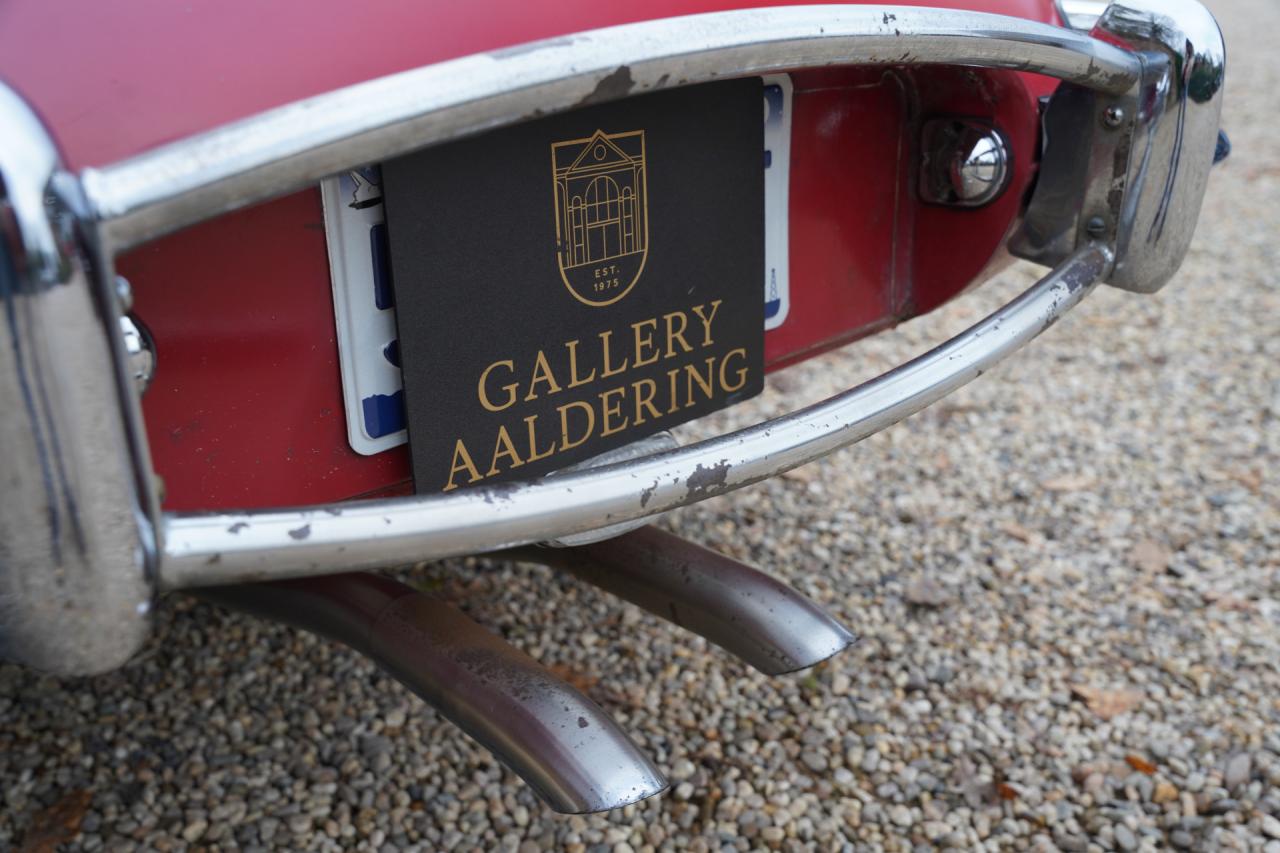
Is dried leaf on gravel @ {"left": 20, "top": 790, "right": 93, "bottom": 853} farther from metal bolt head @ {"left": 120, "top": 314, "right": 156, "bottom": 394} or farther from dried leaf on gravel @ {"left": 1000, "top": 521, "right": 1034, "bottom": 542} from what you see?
dried leaf on gravel @ {"left": 1000, "top": 521, "right": 1034, "bottom": 542}

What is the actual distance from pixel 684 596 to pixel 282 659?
91 cm

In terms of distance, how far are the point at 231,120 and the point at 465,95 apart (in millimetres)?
189

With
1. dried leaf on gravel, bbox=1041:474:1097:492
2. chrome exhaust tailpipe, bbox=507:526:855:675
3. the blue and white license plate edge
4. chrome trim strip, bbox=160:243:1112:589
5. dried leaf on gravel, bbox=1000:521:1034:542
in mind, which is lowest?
dried leaf on gravel, bbox=1041:474:1097:492

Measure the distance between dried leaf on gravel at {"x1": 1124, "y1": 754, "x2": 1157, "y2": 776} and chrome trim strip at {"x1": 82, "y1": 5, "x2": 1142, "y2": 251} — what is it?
120 cm

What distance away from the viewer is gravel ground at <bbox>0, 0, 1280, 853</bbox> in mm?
1727

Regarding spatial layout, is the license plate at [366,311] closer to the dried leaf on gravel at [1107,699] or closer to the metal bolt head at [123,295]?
the metal bolt head at [123,295]

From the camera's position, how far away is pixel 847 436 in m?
1.31

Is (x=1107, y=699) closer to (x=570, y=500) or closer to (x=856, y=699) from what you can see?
(x=856, y=699)

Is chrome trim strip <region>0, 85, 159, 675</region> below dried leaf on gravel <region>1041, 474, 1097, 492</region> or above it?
above

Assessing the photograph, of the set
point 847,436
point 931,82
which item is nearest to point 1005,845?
point 847,436

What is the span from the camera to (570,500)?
3.54 feet

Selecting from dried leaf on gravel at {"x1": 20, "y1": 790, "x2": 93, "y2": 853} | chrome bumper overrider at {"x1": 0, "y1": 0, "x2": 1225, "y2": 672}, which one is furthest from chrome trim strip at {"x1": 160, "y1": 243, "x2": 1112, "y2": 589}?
dried leaf on gravel at {"x1": 20, "y1": 790, "x2": 93, "y2": 853}

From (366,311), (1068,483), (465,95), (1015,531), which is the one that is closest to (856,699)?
(1015,531)

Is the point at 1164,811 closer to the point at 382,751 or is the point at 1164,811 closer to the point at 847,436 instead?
the point at 847,436
